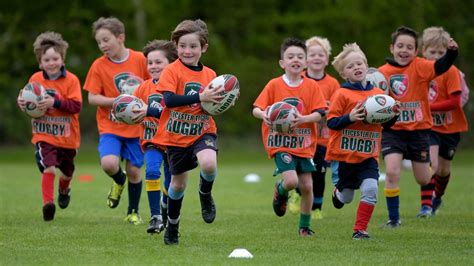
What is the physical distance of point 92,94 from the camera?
33.7ft

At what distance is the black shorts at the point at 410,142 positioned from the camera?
1000 centimetres

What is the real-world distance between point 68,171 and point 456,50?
14.7ft

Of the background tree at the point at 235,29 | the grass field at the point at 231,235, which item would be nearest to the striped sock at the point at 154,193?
the grass field at the point at 231,235

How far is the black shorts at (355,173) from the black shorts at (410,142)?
43.9 inches

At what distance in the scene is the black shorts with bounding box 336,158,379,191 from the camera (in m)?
8.73

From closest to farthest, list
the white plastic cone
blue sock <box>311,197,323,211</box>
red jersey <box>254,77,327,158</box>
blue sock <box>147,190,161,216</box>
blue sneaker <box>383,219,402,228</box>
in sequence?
the white plastic cone
red jersey <box>254,77,327,158</box>
blue sock <box>147,190,161,216</box>
blue sneaker <box>383,219,402,228</box>
blue sock <box>311,197,323,211</box>

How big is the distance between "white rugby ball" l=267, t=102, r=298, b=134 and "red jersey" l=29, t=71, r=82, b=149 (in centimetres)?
286

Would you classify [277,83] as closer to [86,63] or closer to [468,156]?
[468,156]

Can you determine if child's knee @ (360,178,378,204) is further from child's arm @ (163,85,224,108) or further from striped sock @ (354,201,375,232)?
child's arm @ (163,85,224,108)

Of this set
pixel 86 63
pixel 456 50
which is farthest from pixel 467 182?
pixel 86 63

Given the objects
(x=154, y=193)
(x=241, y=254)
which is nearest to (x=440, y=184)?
(x=154, y=193)

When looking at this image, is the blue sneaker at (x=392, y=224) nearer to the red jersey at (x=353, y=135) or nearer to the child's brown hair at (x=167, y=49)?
the red jersey at (x=353, y=135)

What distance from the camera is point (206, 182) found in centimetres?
801

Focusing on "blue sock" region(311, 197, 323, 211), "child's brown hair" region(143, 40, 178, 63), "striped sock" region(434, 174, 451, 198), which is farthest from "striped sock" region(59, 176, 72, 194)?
"striped sock" region(434, 174, 451, 198)
